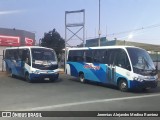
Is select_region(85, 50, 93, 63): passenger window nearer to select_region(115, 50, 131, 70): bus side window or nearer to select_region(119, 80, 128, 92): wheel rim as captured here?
select_region(115, 50, 131, 70): bus side window

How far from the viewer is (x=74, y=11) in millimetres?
38094

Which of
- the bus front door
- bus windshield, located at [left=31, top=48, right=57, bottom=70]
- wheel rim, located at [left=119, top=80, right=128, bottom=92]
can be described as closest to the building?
bus windshield, located at [left=31, top=48, right=57, bottom=70]

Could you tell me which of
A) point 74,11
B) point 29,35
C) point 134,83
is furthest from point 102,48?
point 29,35

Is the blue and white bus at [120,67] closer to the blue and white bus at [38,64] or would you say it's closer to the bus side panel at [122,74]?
the bus side panel at [122,74]

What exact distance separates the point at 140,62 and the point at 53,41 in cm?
4228

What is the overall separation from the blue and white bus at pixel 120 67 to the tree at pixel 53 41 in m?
36.0

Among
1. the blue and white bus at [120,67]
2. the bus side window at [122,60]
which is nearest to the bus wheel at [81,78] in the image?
the blue and white bus at [120,67]

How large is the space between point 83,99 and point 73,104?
5.40 feet

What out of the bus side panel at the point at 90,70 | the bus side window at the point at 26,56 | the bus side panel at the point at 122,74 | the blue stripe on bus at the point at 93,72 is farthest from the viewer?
the bus side window at the point at 26,56

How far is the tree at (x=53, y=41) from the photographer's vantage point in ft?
194

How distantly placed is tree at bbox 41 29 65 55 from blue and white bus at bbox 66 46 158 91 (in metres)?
36.0

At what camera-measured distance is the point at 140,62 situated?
17969 millimetres

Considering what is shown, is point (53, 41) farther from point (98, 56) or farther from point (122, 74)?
point (122, 74)

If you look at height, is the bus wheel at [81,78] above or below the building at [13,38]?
below
